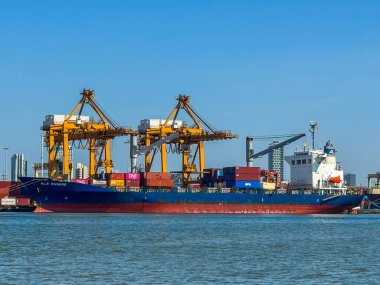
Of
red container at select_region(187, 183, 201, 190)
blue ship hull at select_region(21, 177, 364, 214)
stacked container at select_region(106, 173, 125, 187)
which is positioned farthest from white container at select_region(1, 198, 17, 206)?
red container at select_region(187, 183, 201, 190)

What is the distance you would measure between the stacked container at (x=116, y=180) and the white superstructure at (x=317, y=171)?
23410 mm

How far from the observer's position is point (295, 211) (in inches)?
3797

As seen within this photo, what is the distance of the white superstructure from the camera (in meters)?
101

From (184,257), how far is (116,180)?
53.5 meters

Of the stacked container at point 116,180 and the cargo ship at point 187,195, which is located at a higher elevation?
the stacked container at point 116,180

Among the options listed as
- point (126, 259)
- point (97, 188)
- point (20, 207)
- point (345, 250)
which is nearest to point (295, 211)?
point (97, 188)

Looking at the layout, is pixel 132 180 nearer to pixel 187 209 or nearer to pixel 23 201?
pixel 187 209

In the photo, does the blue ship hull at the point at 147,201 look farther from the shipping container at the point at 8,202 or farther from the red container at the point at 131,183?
the shipping container at the point at 8,202

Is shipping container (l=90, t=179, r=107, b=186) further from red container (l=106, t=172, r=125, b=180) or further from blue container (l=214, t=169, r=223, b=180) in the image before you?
blue container (l=214, t=169, r=223, b=180)

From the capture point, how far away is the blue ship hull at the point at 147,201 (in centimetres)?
8812

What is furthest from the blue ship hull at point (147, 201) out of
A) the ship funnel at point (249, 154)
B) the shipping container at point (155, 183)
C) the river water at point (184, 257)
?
the river water at point (184, 257)

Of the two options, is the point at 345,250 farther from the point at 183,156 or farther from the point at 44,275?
the point at 183,156

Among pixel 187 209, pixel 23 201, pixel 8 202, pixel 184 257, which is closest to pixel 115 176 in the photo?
pixel 187 209

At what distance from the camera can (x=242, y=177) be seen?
307 ft
